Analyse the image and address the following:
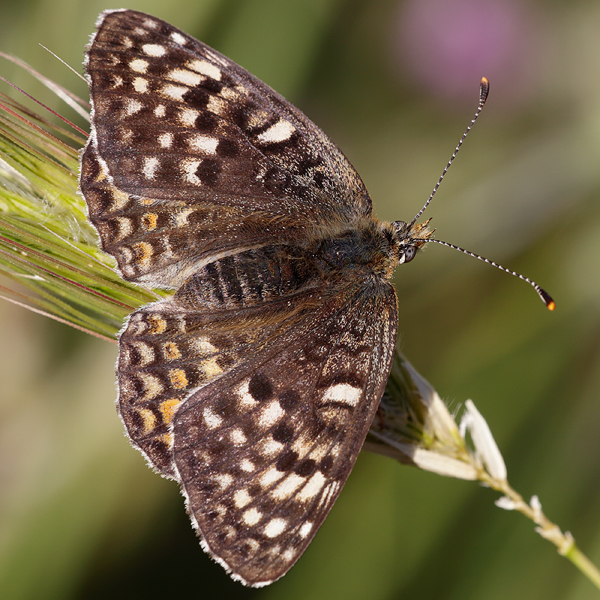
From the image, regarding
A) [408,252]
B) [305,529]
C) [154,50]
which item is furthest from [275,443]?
[154,50]

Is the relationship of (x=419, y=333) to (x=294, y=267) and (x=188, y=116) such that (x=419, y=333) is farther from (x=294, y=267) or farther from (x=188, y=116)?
(x=188, y=116)

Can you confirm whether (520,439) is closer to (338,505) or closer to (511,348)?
(511,348)

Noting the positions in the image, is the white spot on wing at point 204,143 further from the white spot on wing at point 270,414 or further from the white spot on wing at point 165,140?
the white spot on wing at point 270,414

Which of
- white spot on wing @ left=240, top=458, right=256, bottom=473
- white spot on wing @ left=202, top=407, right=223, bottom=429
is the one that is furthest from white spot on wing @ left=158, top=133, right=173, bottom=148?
white spot on wing @ left=240, top=458, right=256, bottom=473

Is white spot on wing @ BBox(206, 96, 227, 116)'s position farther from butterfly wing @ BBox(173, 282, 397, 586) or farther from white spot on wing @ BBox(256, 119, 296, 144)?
butterfly wing @ BBox(173, 282, 397, 586)

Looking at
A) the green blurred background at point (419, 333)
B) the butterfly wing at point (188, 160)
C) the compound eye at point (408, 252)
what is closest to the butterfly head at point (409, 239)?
the compound eye at point (408, 252)

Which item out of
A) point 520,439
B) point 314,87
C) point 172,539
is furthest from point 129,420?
point 314,87
